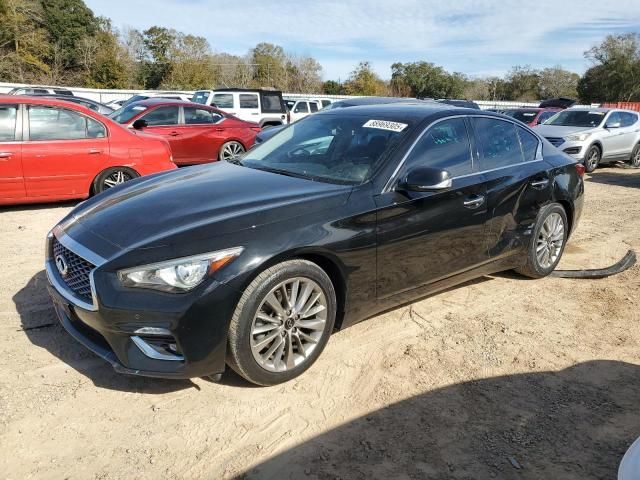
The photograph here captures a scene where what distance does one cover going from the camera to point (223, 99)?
1684cm

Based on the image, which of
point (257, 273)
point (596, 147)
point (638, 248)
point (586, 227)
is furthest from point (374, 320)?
point (596, 147)

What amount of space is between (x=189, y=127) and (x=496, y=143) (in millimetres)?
7662

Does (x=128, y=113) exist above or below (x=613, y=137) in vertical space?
above

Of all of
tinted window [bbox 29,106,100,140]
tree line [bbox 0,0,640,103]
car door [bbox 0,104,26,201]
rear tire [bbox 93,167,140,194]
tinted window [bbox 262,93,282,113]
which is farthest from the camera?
tree line [bbox 0,0,640,103]

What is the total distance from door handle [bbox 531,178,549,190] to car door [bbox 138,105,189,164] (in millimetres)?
7608

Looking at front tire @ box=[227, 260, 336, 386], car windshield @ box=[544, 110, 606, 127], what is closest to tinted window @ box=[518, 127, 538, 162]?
front tire @ box=[227, 260, 336, 386]

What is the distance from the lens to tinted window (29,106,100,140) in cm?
672

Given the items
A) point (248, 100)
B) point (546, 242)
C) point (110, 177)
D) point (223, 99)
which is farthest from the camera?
point (248, 100)

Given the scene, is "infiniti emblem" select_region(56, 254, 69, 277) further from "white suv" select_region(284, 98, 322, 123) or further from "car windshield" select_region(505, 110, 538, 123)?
"white suv" select_region(284, 98, 322, 123)

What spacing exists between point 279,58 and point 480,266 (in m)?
61.0

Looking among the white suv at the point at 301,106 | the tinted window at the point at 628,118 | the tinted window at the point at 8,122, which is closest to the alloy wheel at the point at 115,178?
the tinted window at the point at 8,122

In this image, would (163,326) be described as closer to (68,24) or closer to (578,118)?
(578,118)

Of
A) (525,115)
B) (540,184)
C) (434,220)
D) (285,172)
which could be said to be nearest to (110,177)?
(285,172)

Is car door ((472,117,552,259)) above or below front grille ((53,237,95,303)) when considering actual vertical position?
above
